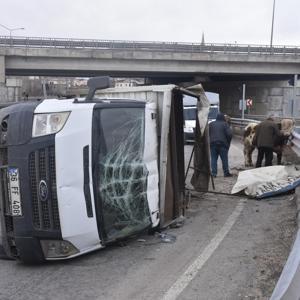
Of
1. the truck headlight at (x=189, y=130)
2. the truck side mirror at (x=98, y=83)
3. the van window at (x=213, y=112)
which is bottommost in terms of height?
the truck headlight at (x=189, y=130)

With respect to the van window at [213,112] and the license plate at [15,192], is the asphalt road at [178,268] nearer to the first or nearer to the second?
the license plate at [15,192]

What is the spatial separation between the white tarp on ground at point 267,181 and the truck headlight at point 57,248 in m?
5.16

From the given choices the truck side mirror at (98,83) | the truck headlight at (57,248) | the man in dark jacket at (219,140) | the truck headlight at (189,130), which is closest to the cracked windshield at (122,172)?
the truck side mirror at (98,83)

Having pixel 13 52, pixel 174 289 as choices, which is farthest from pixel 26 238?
pixel 13 52

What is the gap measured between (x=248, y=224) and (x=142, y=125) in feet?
7.87

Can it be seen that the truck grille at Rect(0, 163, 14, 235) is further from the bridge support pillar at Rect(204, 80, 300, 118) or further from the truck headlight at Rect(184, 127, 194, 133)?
the bridge support pillar at Rect(204, 80, 300, 118)

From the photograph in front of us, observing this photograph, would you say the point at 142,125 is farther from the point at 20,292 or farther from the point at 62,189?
the point at 20,292

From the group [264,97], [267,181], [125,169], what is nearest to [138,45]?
[264,97]

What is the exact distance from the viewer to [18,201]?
17.9ft

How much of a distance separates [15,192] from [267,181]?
19.8ft

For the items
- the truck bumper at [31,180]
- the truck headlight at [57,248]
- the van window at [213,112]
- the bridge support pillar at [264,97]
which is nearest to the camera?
the truck bumper at [31,180]

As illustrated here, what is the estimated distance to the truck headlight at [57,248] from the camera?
5564mm

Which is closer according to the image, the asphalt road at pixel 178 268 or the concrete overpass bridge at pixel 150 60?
the asphalt road at pixel 178 268

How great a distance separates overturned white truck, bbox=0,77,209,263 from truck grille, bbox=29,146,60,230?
10 millimetres
